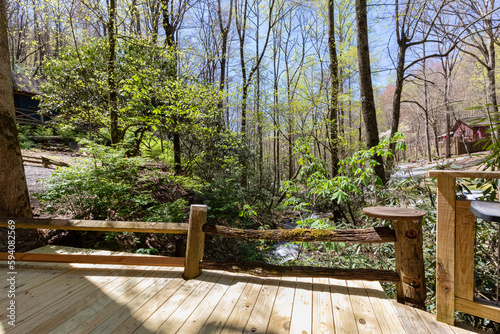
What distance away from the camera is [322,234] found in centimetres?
224

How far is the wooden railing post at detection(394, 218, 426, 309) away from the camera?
1.91m

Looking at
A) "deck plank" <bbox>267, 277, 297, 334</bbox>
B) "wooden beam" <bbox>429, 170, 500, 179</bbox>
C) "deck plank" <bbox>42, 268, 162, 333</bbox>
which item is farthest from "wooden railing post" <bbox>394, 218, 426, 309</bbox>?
"deck plank" <bbox>42, 268, 162, 333</bbox>

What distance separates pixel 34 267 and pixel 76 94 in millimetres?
7417

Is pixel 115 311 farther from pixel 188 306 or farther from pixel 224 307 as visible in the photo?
pixel 224 307

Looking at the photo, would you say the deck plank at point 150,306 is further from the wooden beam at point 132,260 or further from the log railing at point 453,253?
the log railing at point 453,253

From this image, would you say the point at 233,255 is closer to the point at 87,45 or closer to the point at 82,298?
the point at 82,298

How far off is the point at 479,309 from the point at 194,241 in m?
2.32

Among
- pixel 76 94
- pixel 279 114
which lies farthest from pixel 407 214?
pixel 76 94

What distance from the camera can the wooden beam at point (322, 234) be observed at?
6.83 feet

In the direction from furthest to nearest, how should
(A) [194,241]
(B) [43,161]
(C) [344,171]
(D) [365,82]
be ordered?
1. (B) [43,161]
2. (D) [365,82]
3. (C) [344,171]
4. (A) [194,241]

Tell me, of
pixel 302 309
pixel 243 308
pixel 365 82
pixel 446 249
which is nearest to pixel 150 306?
pixel 243 308

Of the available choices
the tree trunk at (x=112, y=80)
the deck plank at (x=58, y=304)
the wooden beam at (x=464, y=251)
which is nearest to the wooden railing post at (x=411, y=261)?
the wooden beam at (x=464, y=251)

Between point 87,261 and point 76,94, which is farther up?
point 76,94

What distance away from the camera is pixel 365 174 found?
10.8 ft
